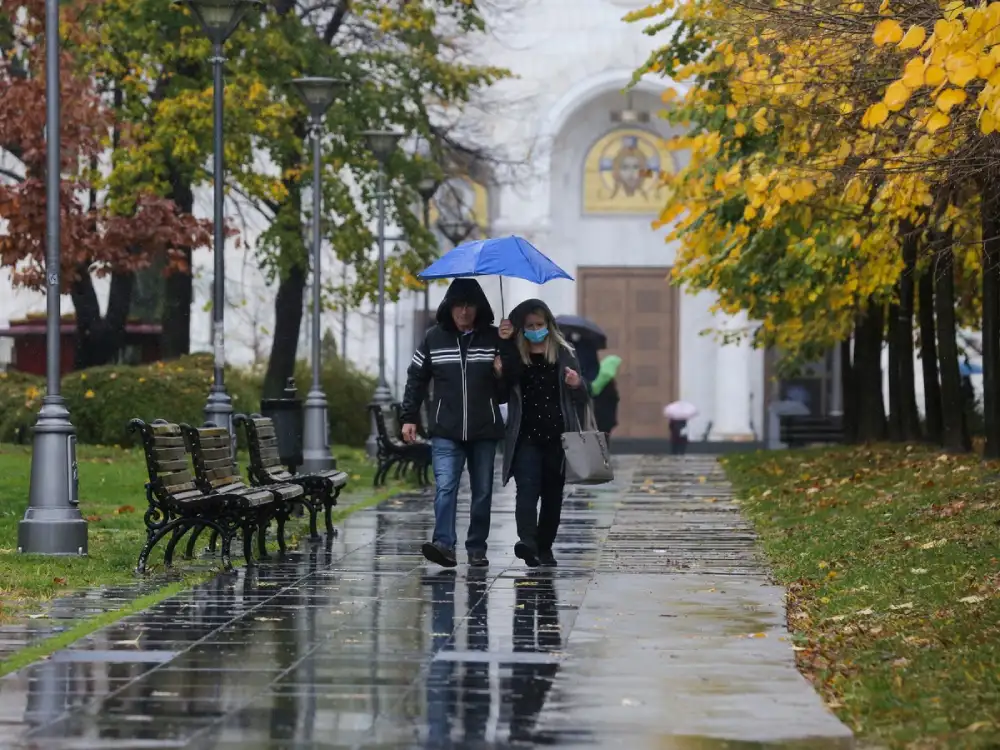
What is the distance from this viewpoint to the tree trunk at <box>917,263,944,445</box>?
26.5 meters

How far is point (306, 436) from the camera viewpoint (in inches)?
958

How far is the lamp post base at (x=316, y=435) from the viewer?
79.3 feet

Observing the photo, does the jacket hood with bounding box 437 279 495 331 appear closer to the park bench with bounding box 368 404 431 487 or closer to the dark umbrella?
the park bench with bounding box 368 404 431 487

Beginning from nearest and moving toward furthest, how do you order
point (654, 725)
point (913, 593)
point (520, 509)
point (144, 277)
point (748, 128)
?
point (654, 725) → point (913, 593) → point (520, 509) → point (748, 128) → point (144, 277)

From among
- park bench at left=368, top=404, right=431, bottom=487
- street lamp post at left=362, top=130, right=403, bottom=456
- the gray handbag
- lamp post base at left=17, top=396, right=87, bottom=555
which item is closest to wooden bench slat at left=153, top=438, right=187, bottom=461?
lamp post base at left=17, top=396, right=87, bottom=555

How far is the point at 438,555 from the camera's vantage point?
13.6 m

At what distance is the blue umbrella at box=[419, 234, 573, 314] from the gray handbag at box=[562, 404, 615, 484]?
112cm

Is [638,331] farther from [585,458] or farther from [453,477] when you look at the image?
[585,458]

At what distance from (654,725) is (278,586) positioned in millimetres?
5131

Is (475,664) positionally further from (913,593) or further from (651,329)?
(651,329)

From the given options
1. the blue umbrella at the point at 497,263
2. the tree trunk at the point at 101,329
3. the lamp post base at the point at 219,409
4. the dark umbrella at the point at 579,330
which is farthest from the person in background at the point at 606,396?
the blue umbrella at the point at 497,263

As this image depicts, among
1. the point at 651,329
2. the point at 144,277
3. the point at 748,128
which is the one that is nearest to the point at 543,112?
the point at 651,329

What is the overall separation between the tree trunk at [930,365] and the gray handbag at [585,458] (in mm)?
13562

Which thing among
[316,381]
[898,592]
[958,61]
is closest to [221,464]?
[898,592]
